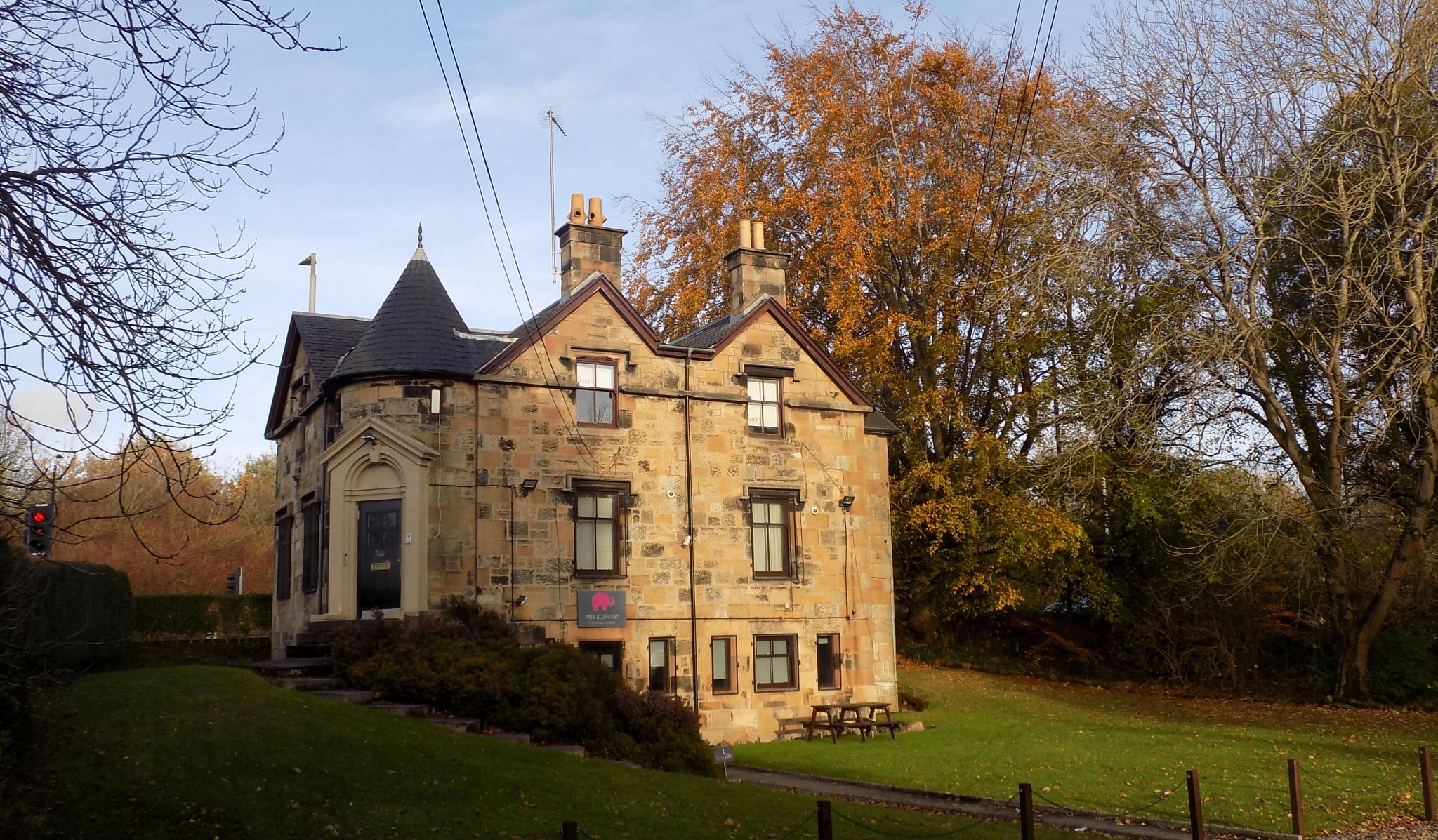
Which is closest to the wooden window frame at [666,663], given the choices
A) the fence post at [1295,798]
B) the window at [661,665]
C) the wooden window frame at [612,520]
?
the window at [661,665]

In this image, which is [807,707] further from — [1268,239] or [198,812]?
[198,812]

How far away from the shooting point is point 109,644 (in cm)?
1959

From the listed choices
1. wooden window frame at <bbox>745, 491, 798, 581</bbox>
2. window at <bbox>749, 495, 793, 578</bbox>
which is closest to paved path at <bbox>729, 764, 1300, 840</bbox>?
wooden window frame at <bbox>745, 491, 798, 581</bbox>

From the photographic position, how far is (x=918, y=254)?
34969 millimetres

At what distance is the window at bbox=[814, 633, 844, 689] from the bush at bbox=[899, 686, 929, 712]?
2458mm

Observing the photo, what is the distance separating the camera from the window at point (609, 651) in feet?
77.1

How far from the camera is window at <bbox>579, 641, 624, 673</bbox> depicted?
23500 mm

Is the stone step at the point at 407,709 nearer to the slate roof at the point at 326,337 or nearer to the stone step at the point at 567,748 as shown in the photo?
the stone step at the point at 567,748

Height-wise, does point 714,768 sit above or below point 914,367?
below

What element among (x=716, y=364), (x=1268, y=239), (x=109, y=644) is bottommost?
(x=109, y=644)

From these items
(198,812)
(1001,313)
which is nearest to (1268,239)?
(1001,313)

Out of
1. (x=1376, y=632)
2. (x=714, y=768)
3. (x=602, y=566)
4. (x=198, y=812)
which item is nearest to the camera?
(x=198, y=812)

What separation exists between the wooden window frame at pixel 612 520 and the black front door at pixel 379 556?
336cm

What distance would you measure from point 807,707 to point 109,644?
13.1 meters
